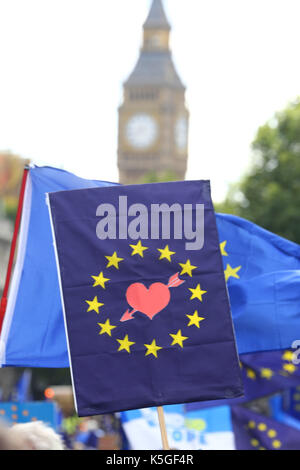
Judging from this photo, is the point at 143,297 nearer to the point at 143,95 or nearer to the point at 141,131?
the point at 143,95

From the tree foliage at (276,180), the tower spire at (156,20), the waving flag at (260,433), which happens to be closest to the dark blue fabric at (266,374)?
the waving flag at (260,433)

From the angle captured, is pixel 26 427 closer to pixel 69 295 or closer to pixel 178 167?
pixel 69 295

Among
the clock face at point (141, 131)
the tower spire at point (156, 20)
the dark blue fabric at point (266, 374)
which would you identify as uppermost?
the tower spire at point (156, 20)

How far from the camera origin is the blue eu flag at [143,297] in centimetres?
527

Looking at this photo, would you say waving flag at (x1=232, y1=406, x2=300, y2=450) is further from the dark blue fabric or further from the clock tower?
the clock tower

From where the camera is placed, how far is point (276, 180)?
78.3ft

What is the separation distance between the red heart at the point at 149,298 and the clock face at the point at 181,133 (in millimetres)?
118681

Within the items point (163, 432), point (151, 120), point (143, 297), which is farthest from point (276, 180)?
point (151, 120)

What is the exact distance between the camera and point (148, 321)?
538cm

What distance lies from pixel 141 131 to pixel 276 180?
101 meters

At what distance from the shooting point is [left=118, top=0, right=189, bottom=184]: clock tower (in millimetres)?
121312

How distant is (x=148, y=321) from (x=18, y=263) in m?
1.60

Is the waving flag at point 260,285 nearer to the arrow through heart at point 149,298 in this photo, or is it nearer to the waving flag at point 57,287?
the waving flag at point 57,287
